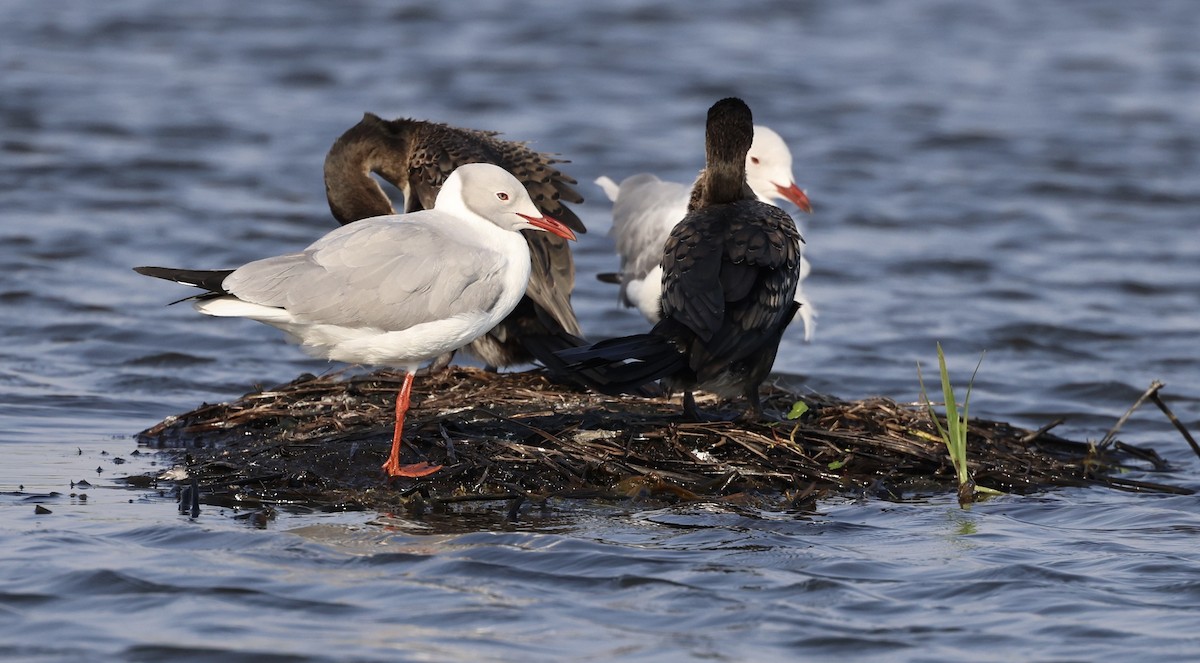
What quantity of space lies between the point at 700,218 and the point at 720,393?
809 mm

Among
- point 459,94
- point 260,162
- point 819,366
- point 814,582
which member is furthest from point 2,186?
point 814,582

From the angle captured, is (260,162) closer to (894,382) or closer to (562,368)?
(894,382)

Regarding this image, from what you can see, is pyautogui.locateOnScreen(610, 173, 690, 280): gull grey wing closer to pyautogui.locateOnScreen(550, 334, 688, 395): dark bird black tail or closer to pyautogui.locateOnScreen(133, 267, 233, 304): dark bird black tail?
pyautogui.locateOnScreen(550, 334, 688, 395): dark bird black tail

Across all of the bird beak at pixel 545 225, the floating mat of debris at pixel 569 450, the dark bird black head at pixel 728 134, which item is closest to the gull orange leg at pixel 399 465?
the floating mat of debris at pixel 569 450

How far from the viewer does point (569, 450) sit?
6730 mm

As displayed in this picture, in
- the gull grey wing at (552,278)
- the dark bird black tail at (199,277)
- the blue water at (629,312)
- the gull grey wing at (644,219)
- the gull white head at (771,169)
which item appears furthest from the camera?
the gull white head at (771,169)

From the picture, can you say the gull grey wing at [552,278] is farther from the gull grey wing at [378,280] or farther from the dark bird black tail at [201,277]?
the dark bird black tail at [201,277]

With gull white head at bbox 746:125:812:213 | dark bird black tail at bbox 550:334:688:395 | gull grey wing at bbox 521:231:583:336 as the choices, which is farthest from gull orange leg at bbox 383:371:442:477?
gull white head at bbox 746:125:812:213

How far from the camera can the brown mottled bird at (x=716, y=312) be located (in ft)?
21.9

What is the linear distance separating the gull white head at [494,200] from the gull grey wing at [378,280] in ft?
1.02

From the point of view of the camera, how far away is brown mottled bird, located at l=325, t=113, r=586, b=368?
8141 millimetres

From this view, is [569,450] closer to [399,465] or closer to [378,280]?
[399,465]

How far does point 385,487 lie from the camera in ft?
21.2

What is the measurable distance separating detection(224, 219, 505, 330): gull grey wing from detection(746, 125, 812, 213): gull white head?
3356mm
